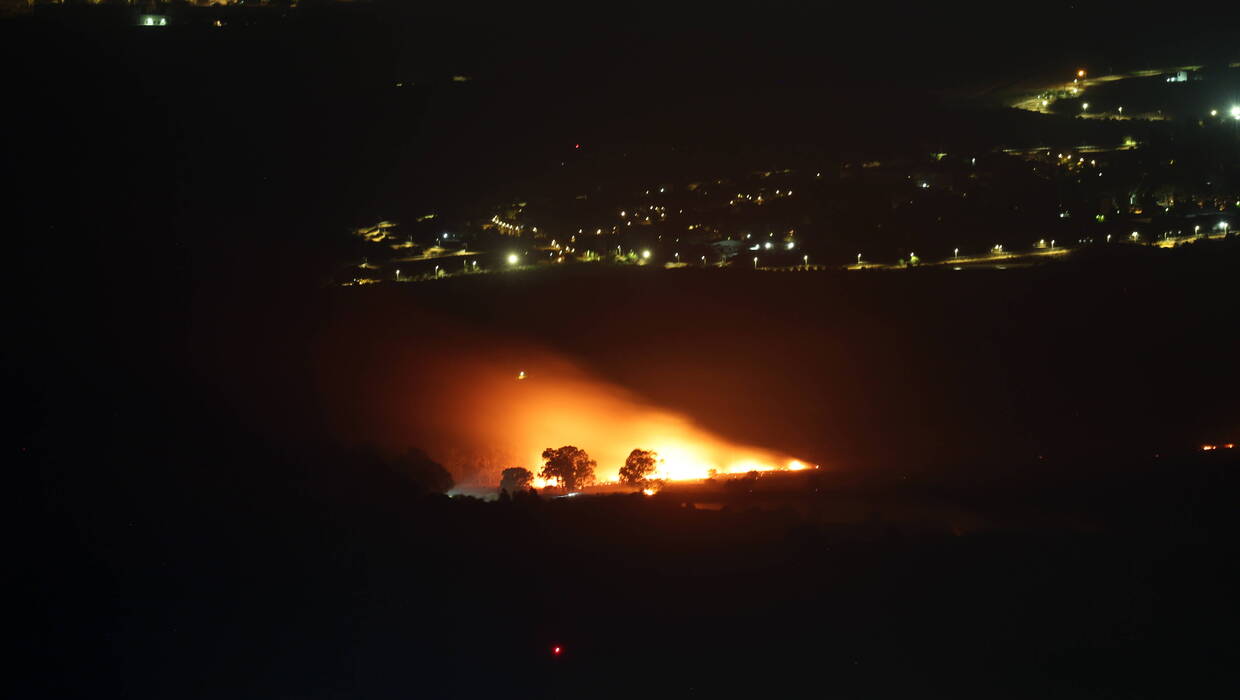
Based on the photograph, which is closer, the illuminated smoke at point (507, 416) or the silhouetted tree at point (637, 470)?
the silhouetted tree at point (637, 470)

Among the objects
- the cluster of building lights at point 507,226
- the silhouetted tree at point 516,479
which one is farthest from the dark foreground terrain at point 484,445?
the cluster of building lights at point 507,226

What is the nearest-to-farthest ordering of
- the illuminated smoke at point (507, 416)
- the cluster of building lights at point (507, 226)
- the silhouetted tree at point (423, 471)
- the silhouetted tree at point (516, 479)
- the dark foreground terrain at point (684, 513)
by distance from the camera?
the dark foreground terrain at point (684, 513) → the silhouetted tree at point (423, 471) → the silhouetted tree at point (516, 479) → the illuminated smoke at point (507, 416) → the cluster of building lights at point (507, 226)

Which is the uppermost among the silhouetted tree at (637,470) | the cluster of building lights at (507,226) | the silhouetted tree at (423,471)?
the cluster of building lights at (507,226)

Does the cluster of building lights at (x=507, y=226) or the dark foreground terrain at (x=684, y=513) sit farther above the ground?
the cluster of building lights at (x=507, y=226)

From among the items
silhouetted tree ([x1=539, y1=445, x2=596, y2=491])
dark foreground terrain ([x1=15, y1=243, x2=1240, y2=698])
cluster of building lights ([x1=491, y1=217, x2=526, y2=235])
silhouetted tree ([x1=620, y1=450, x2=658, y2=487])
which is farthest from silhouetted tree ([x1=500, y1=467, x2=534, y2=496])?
cluster of building lights ([x1=491, y1=217, x2=526, y2=235])

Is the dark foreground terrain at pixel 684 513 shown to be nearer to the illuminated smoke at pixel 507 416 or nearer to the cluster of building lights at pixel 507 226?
the illuminated smoke at pixel 507 416

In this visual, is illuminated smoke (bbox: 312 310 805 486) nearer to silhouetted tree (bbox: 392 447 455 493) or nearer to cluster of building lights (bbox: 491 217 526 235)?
silhouetted tree (bbox: 392 447 455 493)

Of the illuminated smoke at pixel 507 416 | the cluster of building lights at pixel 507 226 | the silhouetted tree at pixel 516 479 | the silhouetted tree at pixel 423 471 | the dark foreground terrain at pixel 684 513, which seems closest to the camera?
the dark foreground terrain at pixel 684 513
